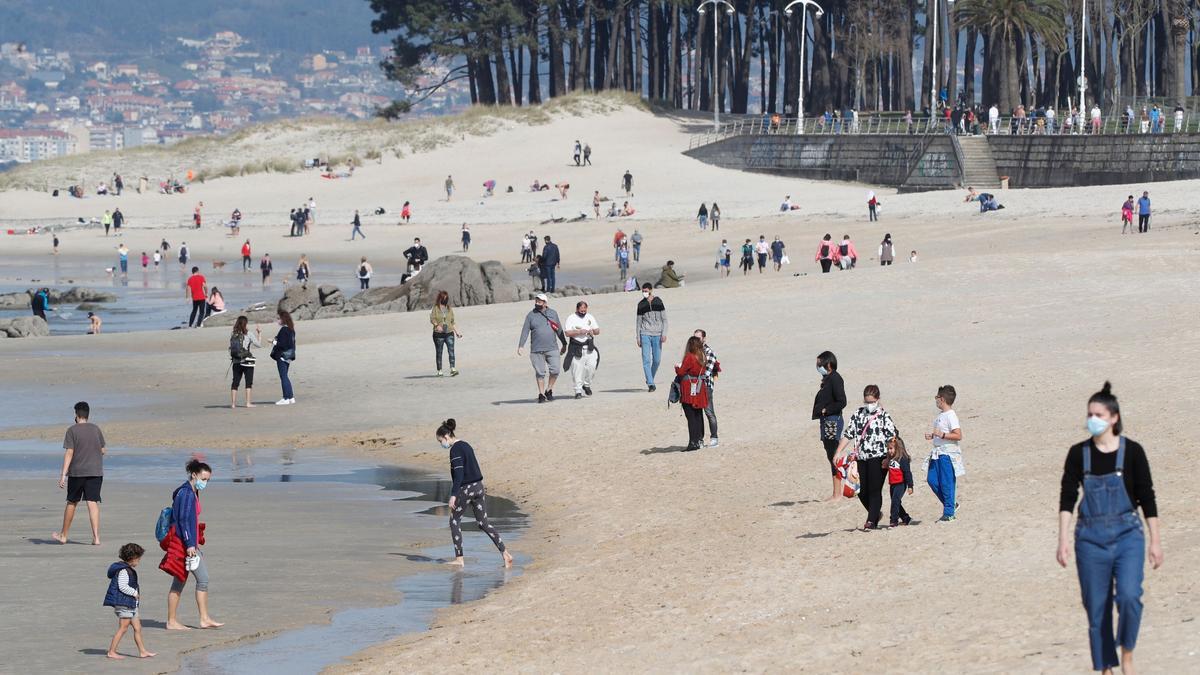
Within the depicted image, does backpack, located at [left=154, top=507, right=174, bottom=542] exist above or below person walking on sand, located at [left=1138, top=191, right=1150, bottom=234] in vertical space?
below

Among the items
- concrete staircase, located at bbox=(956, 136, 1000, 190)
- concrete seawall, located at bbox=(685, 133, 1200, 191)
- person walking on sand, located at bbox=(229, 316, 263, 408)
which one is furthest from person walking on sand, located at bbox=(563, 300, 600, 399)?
concrete staircase, located at bbox=(956, 136, 1000, 190)

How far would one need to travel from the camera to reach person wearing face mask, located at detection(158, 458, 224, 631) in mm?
13008

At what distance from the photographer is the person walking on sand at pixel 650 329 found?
23938 mm

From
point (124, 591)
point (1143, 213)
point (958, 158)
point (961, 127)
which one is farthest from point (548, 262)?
point (124, 591)

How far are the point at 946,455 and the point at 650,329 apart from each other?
9622 millimetres

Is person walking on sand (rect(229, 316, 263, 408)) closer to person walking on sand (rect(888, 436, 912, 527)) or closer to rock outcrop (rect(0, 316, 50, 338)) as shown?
person walking on sand (rect(888, 436, 912, 527))

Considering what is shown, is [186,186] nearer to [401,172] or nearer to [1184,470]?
[401,172]

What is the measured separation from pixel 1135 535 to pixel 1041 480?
760cm

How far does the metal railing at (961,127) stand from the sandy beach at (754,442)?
12.5 metres

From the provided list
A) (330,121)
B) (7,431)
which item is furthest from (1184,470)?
(330,121)

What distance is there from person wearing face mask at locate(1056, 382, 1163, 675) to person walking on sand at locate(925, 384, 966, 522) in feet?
17.2

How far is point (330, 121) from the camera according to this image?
10250 cm

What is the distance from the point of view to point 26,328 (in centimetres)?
3812

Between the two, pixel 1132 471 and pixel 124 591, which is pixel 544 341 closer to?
pixel 124 591
